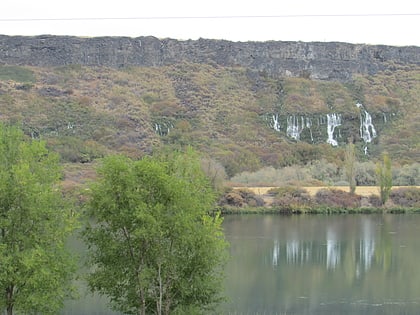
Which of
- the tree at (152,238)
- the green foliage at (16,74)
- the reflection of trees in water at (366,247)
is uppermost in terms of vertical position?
the green foliage at (16,74)

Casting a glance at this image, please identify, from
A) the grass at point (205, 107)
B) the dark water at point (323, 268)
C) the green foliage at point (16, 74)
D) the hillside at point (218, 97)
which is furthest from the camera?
the green foliage at point (16, 74)

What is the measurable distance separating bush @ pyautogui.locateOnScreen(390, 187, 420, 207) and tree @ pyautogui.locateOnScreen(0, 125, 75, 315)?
165ft

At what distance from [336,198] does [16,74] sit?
210 ft

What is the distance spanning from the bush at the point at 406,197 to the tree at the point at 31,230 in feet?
165

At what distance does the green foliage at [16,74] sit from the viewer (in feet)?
351

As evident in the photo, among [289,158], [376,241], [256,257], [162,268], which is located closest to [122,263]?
[162,268]

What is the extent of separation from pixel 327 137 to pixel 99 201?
82.7 meters

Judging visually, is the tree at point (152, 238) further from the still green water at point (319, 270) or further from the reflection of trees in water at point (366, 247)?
the reflection of trees in water at point (366, 247)

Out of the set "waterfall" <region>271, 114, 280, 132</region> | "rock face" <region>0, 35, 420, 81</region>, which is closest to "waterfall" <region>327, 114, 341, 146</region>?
"waterfall" <region>271, 114, 280, 132</region>

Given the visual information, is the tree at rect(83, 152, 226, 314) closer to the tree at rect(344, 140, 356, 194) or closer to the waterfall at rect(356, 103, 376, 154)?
the tree at rect(344, 140, 356, 194)

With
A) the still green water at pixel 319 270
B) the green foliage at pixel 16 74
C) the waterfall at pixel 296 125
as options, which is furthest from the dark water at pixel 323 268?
the green foliage at pixel 16 74

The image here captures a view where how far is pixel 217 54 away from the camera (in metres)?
124

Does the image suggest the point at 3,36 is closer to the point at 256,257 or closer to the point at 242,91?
the point at 242,91

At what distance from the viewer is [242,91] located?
371 ft
